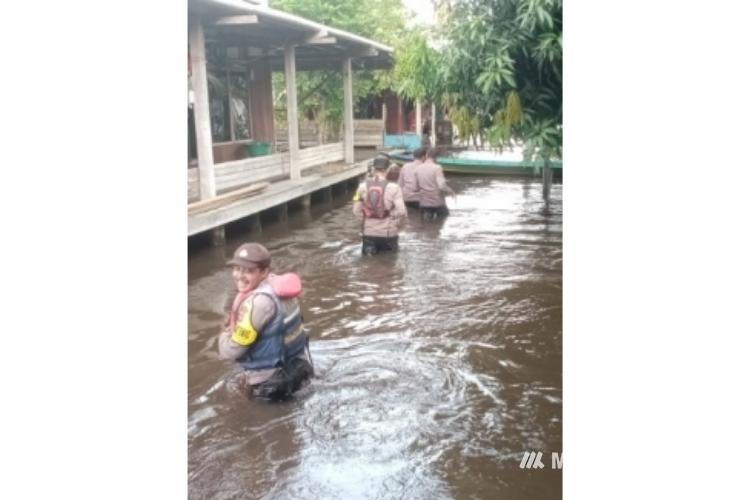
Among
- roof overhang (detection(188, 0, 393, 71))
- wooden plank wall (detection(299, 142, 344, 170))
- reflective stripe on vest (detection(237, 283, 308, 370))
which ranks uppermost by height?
roof overhang (detection(188, 0, 393, 71))

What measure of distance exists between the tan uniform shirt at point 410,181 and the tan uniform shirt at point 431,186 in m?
0.11

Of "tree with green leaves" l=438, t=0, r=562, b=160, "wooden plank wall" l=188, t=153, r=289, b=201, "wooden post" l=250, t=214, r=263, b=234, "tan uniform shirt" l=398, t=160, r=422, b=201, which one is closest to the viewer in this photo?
"tree with green leaves" l=438, t=0, r=562, b=160

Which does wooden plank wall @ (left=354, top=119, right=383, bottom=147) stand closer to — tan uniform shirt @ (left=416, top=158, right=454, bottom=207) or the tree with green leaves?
tan uniform shirt @ (left=416, top=158, right=454, bottom=207)

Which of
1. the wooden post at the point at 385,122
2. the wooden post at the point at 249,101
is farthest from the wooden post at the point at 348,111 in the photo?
the wooden post at the point at 385,122

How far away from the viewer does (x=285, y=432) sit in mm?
4047

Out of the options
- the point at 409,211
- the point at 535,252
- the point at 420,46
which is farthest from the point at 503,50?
the point at 409,211

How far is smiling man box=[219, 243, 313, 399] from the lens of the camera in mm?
3939

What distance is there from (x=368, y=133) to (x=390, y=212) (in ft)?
40.0

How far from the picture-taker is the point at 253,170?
10.6 meters

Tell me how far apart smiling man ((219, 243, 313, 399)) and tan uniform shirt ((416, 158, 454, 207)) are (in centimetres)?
638

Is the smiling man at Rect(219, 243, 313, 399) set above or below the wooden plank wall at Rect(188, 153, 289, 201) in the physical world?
below

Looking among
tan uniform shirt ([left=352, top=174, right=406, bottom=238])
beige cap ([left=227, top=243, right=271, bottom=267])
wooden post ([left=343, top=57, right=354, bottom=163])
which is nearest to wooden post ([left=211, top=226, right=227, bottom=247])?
tan uniform shirt ([left=352, top=174, right=406, bottom=238])
